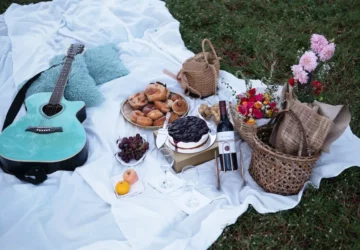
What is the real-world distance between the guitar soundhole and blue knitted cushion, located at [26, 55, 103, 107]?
24 cm

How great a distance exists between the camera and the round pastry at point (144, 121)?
3014mm

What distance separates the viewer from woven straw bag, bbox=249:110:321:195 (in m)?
2.23

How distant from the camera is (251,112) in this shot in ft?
8.41

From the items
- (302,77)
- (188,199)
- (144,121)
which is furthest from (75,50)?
(302,77)

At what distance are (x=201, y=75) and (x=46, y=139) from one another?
133cm

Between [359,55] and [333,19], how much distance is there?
80 centimetres

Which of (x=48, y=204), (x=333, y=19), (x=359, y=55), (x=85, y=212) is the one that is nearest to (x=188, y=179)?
(x=85, y=212)

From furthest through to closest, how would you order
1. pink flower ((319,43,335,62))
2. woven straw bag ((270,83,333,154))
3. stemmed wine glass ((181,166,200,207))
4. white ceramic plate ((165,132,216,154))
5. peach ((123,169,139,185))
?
white ceramic plate ((165,132,216,154)) < peach ((123,169,139,185)) < stemmed wine glass ((181,166,200,207)) < pink flower ((319,43,335,62)) < woven straw bag ((270,83,333,154))

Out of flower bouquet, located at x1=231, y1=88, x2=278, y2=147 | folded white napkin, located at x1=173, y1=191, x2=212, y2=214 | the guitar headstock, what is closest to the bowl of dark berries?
folded white napkin, located at x1=173, y1=191, x2=212, y2=214

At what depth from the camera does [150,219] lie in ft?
7.61

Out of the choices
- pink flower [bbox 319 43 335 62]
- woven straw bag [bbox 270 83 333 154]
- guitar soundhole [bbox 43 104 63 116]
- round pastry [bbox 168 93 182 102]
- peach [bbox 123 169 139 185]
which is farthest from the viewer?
round pastry [bbox 168 93 182 102]

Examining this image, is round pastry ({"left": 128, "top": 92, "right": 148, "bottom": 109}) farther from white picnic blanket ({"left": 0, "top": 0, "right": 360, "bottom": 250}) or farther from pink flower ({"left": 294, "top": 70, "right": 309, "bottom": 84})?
pink flower ({"left": 294, "top": 70, "right": 309, "bottom": 84})

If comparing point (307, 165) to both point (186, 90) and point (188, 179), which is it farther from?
point (186, 90)

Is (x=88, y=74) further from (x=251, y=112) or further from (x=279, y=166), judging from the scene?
(x=279, y=166)
